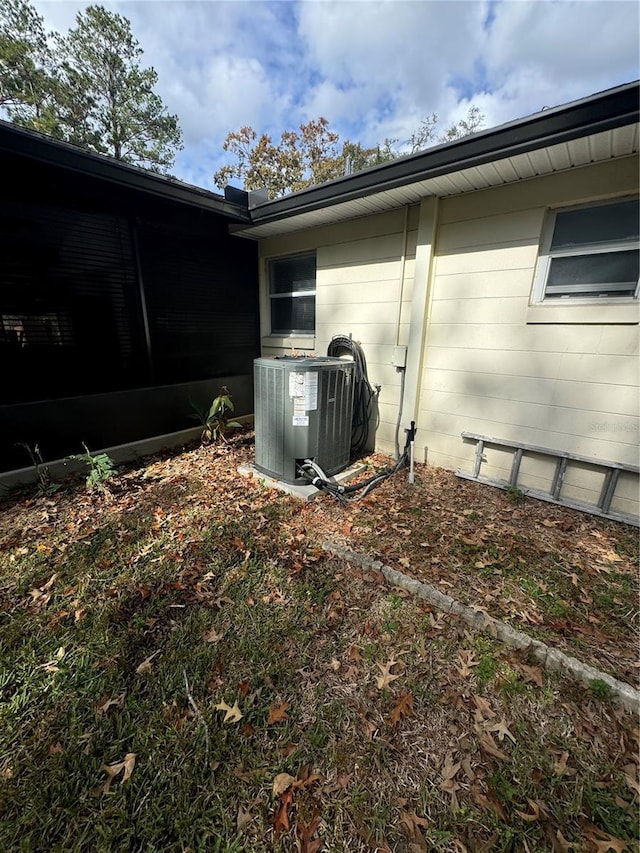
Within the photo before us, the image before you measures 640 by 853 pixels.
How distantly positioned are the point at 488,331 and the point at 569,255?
0.86 m

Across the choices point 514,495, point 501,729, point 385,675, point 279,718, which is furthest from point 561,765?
point 514,495

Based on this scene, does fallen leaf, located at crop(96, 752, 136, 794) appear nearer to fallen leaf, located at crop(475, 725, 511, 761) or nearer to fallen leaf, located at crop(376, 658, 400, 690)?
fallen leaf, located at crop(376, 658, 400, 690)

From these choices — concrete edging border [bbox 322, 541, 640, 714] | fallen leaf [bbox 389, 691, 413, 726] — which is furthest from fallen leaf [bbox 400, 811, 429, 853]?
concrete edging border [bbox 322, 541, 640, 714]

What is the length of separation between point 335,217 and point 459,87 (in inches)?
108

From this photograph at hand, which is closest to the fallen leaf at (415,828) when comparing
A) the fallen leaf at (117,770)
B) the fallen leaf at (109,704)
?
the fallen leaf at (117,770)

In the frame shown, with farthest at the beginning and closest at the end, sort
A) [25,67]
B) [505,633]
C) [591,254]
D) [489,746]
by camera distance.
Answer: [25,67], [591,254], [505,633], [489,746]

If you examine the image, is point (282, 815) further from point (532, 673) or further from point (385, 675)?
point (532, 673)

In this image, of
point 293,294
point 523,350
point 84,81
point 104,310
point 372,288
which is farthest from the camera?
point 84,81

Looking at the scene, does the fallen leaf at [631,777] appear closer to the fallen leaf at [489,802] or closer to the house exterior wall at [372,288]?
the fallen leaf at [489,802]

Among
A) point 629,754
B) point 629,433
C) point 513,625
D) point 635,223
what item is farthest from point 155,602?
point 635,223

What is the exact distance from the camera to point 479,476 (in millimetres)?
3770

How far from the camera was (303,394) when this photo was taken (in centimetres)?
323

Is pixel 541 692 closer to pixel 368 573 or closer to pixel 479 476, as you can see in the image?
pixel 368 573

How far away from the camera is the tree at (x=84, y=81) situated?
12.1 m
